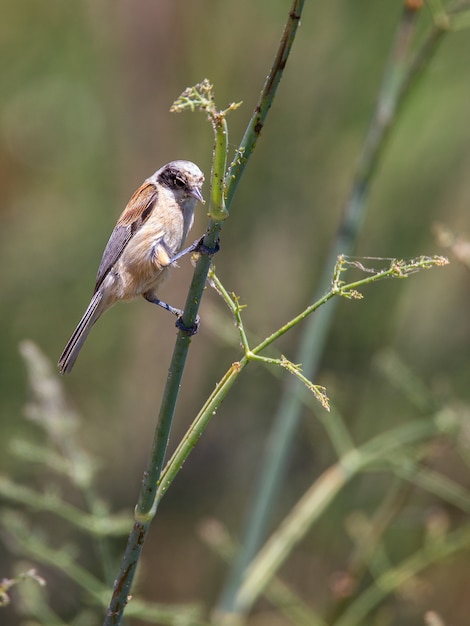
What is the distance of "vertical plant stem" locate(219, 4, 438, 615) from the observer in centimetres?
280

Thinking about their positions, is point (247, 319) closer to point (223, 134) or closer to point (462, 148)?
point (462, 148)

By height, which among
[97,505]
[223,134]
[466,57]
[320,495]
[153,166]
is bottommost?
[97,505]

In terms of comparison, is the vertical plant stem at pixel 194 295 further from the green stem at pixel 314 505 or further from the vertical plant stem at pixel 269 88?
the green stem at pixel 314 505

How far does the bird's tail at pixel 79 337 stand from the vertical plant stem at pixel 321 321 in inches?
28.3

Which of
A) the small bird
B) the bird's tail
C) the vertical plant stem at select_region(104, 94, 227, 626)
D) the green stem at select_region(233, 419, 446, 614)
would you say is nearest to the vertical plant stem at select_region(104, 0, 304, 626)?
the vertical plant stem at select_region(104, 94, 227, 626)

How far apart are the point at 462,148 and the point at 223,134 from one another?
11.2 feet

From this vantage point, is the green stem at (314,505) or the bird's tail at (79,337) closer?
the bird's tail at (79,337)

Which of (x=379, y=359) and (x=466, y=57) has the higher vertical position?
(x=466, y=57)

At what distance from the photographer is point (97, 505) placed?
2.35 metres

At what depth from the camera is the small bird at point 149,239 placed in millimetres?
2678

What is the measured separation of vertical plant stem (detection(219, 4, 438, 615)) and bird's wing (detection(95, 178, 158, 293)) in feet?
2.25

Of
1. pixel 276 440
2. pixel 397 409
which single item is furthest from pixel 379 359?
pixel 397 409

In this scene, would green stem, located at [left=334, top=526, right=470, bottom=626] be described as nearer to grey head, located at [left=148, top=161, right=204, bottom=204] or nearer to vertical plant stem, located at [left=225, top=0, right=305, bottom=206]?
grey head, located at [left=148, top=161, right=204, bottom=204]

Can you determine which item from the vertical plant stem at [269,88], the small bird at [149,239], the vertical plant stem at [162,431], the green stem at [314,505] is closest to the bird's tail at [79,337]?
the small bird at [149,239]
